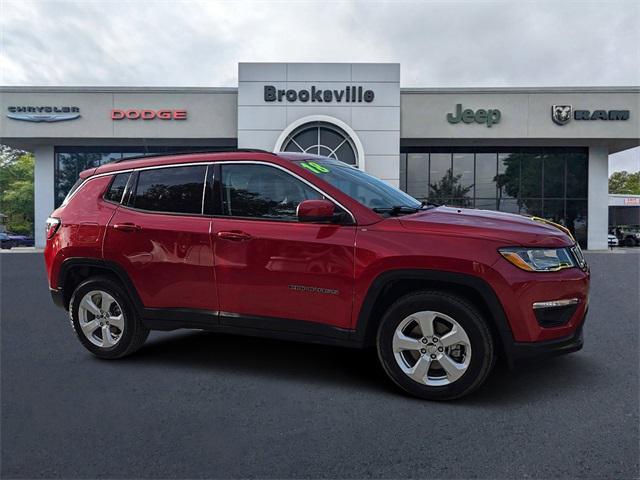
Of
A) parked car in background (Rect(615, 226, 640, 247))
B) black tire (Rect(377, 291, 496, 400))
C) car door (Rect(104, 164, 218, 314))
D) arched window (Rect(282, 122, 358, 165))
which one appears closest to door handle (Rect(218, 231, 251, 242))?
car door (Rect(104, 164, 218, 314))

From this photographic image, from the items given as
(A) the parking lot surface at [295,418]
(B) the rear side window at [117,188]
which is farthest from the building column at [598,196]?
(B) the rear side window at [117,188]

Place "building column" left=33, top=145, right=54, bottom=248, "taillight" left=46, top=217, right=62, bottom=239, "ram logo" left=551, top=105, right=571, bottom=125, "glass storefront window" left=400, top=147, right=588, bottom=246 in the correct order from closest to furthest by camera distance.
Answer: "taillight" left=46, top=217, right=62, bottom=239, "ram logo" left=551, top=105, right=571, bottom=125, "glass storefront window" left=400, top=147, right=588, bottom=246, "building column" left=33, top=145, right=54, bottom=248

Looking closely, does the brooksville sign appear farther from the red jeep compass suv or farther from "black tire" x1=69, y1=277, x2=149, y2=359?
"black tire" x1=69, y1=277, x2=149, y2=359

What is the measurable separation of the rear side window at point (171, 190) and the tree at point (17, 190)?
47.8m

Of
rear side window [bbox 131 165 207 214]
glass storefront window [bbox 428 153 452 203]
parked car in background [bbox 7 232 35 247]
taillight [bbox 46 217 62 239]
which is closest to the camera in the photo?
rear side window [bbox 131 165 207 214]

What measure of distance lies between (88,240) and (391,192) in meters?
2.89

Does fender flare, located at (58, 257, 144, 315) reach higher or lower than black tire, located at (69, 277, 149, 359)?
higher

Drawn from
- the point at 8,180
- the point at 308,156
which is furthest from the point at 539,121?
the point at 8,180

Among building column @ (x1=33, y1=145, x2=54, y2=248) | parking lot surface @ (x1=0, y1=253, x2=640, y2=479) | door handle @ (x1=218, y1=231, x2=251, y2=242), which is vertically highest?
building column @ (x1=33, y1=145, x2=54, y2=248)

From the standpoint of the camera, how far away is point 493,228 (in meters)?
3.41

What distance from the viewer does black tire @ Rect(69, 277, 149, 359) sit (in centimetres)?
446

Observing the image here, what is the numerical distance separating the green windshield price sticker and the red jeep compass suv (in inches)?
0.7

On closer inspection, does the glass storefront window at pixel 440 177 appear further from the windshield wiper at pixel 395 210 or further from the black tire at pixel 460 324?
the black tire at pixel 460 324

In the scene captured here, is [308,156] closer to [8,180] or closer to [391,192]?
[391,192]
